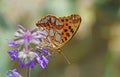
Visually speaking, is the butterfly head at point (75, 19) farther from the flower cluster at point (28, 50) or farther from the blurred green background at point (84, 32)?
the blurred green background at point (84, 32)

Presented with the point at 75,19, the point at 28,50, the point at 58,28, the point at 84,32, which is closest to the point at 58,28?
the point at 58,28

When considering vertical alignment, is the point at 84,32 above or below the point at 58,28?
below

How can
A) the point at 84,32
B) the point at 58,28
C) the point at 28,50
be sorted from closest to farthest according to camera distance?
the point at 28,50 → the point at 58,28 → the point at 84,32

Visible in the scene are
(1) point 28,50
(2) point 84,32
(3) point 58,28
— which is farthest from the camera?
(2) point 84,32

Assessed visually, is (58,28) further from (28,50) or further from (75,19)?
(28,50)

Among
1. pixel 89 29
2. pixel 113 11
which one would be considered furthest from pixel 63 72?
pixel 113 11

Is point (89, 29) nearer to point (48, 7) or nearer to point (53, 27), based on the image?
point (48, 7)

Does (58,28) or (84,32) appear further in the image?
(84,32)
